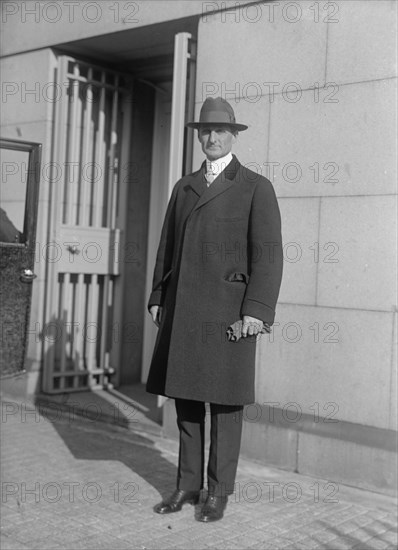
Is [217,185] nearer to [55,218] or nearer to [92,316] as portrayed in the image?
[55,218]

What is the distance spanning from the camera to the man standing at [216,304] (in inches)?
179

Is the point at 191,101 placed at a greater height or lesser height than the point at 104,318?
greater

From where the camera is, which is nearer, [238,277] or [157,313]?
[238,277]

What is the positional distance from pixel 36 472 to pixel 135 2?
12.7 ft

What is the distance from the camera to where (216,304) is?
15.1 feet

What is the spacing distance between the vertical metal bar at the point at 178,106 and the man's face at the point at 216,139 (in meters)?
1.73

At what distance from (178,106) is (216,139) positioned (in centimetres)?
190

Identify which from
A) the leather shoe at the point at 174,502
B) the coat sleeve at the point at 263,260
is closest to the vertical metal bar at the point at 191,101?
the coat sleeve at the point at 263,260

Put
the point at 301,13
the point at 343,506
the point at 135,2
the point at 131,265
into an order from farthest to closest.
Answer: the point at 131,265
the point at 135,2
the point at 301,13
the point at 343,506

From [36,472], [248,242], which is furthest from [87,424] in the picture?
[248,242]

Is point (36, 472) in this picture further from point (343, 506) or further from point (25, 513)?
point (343, 506)

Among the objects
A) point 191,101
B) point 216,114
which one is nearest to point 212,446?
point 216,114

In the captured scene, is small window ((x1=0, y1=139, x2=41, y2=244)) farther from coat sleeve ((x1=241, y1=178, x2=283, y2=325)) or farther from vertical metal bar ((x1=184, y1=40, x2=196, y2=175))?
vertical metal bar ((x1=184, y1=40, x2=196, y2=175))

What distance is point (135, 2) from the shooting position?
6961mm
